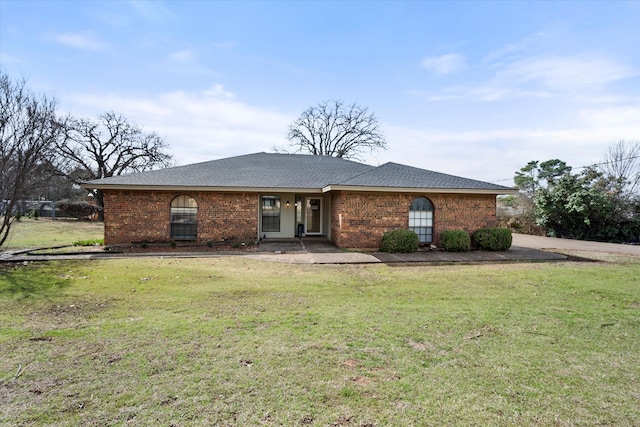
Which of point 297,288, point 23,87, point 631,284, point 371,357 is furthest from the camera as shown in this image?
point 23,87

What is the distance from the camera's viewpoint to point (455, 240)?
40.8 ft

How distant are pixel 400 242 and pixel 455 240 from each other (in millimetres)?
2238

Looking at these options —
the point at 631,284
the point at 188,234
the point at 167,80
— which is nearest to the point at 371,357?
the point at 631,284

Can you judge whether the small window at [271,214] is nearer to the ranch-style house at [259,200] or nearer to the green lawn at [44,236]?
the ranch-style house at [259,200]

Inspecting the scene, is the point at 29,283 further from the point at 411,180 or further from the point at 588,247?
the point at 588,247

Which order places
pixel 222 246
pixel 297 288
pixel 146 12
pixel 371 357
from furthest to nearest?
pixel 222 246, pixel 146 12, pixel 297 288, pixel 371 357

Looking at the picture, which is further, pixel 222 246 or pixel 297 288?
pixel 222 246

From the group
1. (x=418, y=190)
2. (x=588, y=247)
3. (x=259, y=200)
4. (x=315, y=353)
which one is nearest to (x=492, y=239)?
(x=418, y=190)

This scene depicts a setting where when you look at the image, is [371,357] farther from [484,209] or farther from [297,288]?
[484,209]

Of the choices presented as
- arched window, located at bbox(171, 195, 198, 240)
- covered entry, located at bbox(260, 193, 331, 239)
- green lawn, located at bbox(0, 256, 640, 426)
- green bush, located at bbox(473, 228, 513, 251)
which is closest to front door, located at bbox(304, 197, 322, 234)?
covered entry, located at bbox(260, 193, 331, 239)

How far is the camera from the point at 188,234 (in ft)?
44.1

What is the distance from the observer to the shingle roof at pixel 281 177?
12.7 meters

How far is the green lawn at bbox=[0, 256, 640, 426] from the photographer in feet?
8.99

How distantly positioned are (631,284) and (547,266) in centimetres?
231
